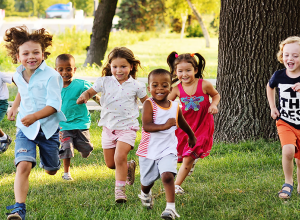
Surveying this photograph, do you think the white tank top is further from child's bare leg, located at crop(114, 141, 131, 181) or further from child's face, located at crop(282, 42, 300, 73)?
child's face, located at crop(282, 42, 300, 73)

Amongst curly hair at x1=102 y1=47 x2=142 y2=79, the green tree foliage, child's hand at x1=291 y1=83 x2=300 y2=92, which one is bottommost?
child's hand at x1=291 y1=83 x2=300 y2=92

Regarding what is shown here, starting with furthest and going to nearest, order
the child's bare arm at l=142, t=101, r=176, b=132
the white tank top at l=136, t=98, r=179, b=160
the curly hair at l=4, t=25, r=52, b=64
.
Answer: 1. the curly hair at l=4, t=25, r=52, b=64
2. the white tank top at l=136, t=98, r=179, b=160
3. the child's bare arm at l=142, t=101, r=176, b=132

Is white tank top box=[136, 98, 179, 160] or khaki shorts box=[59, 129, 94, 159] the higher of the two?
white tank top box=[136, 98, 179, 160]

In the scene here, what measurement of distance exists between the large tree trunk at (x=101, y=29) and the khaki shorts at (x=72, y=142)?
8837 mm

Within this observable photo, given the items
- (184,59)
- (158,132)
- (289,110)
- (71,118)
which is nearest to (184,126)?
(158,132)

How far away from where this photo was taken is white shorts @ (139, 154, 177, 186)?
357 centimetres

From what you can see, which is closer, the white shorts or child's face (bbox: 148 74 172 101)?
the white shorts

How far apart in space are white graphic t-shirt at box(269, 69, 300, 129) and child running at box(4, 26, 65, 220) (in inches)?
86.7

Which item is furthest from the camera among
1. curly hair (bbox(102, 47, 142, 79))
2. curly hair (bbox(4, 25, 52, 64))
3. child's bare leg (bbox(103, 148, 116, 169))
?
child's bare leg (bbox(103, 148, 116, 169))

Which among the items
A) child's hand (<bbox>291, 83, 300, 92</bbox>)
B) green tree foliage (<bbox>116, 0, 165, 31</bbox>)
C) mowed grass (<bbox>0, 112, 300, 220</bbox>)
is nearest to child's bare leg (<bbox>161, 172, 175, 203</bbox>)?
mowed grass (<bbox>0, 112, 300, 220</bbox>)

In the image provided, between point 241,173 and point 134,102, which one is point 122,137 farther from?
point 241,173

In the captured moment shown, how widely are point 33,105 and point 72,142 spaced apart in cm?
146

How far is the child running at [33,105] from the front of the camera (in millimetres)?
3703

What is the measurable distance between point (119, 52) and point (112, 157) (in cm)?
117
